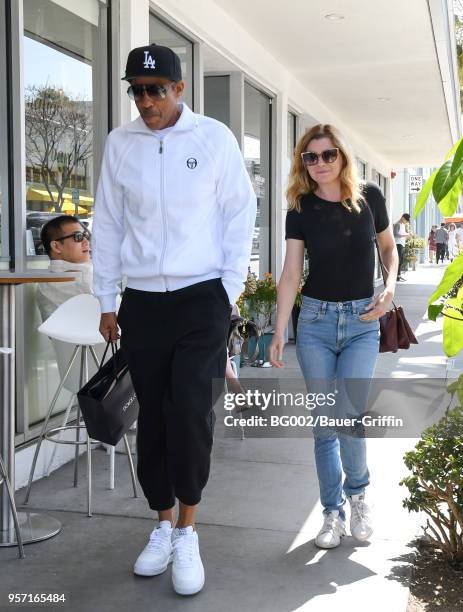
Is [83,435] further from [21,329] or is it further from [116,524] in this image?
[116,524]

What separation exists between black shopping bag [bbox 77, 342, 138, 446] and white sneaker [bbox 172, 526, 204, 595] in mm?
443

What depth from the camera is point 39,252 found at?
482 cm

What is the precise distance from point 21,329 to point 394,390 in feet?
11.9

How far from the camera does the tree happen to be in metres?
4.79

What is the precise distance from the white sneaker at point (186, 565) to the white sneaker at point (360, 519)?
78cm

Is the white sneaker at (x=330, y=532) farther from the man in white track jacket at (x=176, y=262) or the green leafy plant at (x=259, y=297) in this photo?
the green leafy plant at (x=259, y=297)

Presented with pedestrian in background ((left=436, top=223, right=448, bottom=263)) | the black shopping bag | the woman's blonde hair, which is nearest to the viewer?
the black shopping bag

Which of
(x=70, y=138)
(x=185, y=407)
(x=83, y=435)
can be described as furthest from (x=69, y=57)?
(x=185, y=407)

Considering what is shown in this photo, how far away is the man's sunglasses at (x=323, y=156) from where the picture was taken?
337 centimetres

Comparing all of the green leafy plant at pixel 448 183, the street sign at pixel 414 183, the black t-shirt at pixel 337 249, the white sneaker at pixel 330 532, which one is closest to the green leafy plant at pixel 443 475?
the white sneaker at pixel 330 532

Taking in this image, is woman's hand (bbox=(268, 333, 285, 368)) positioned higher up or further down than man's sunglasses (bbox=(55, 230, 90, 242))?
further down

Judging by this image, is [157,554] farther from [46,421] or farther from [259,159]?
[259,159]

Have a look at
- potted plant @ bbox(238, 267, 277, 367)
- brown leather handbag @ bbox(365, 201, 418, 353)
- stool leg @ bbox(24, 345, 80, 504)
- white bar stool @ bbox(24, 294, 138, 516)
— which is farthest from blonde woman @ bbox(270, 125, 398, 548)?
potted plant @ bbox(238, 267, 277, 367)

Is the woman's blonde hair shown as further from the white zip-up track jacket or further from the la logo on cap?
the la logo on cap
